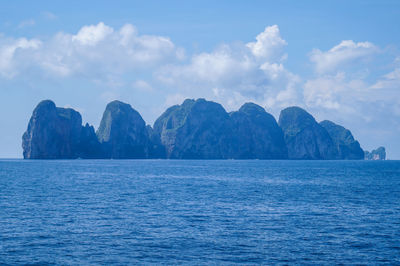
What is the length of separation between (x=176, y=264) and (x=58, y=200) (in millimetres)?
37592

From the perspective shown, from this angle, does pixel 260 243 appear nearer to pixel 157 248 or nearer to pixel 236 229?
pixel 236 229

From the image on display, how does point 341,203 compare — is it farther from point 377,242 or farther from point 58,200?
point 58,200

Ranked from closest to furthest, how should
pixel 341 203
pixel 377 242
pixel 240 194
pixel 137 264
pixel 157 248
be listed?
1. pixel 137 264
2. pixel 157 248
3. pixel 377 242
4. pixel 341 203
5. pixel 240 194

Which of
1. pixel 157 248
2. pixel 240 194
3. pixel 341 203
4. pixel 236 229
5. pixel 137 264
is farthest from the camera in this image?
pixel 240 194

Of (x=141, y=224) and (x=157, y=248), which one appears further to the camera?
(x=141, y=224)

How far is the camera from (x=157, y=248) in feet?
114

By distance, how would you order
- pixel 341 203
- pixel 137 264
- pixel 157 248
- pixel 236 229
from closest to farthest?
pixel 137 264 → pixel 157 248 → pixel 236 229 → pixel 341 203

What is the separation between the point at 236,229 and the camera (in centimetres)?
4216

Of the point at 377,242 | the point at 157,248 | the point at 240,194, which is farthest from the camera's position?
the point at 240,194

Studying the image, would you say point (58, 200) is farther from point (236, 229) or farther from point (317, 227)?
point (317, 227)

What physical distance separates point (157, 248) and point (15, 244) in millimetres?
11079

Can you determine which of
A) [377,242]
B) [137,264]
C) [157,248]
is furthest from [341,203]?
[137,264]

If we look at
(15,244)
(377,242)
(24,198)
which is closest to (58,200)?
(24,198)

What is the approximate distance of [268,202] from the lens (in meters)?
63.7
